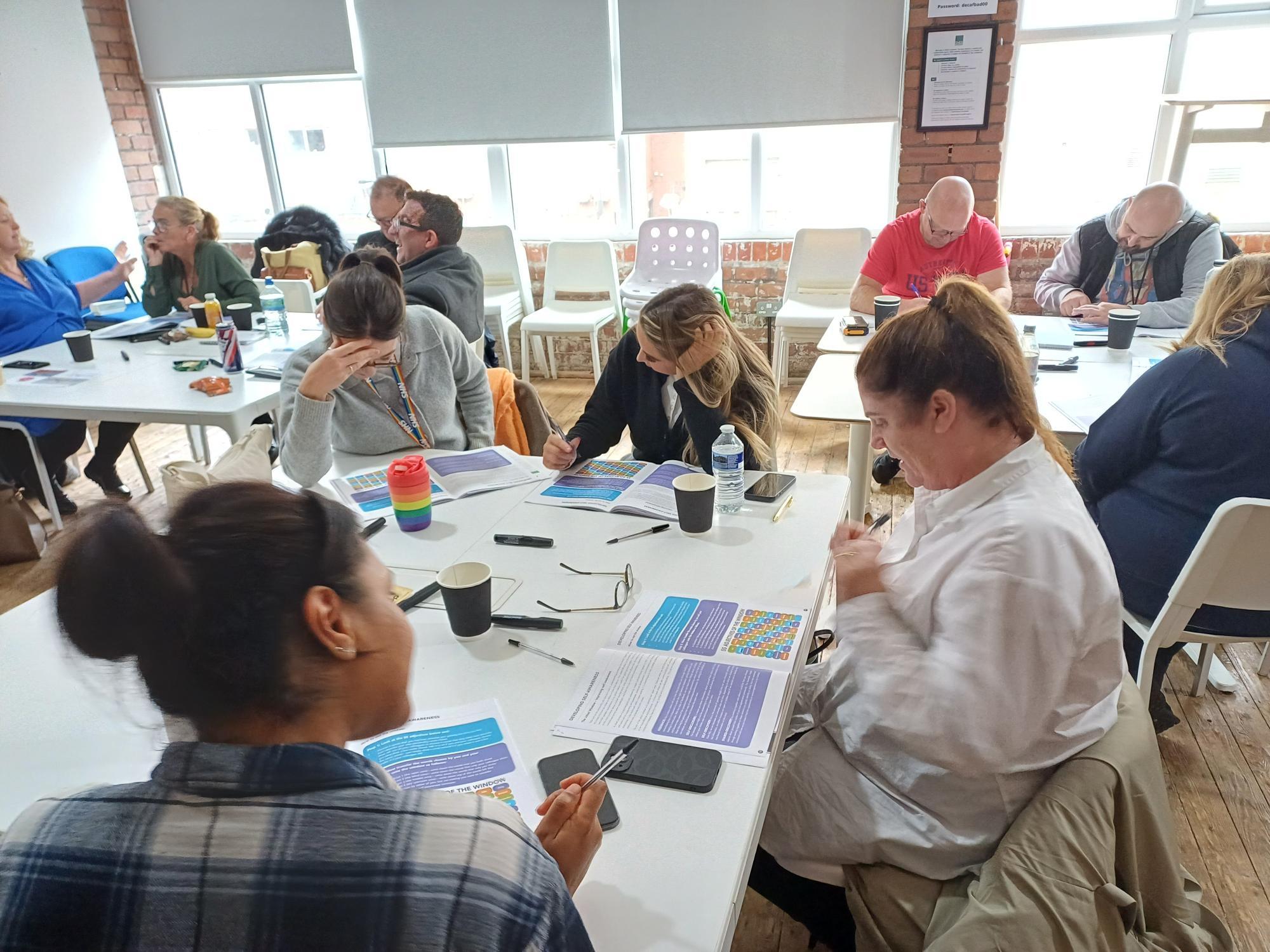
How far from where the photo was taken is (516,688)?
1.23 meters

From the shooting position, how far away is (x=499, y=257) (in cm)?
508

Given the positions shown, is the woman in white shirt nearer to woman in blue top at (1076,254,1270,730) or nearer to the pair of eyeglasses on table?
the pair of eyeglasses on table

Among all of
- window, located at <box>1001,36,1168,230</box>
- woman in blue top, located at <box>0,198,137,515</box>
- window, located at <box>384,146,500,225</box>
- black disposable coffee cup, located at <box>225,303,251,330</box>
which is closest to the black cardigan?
black disposable coffee cup, located at <box>225,303,251,330</box>

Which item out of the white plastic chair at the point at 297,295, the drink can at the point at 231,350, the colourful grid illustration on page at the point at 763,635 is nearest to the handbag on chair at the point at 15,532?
the drink can at the point at 231,350

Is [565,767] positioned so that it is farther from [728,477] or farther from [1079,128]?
[1079,128]

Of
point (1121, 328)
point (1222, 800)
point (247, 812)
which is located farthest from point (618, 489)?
point (1121, 328)

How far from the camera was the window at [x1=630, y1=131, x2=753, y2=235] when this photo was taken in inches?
199

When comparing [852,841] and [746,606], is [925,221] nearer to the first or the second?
[746,606]

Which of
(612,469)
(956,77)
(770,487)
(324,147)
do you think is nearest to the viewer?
(770,487)

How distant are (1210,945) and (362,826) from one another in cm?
117

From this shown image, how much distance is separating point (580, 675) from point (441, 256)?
2.42 m

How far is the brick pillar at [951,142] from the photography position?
4242mm

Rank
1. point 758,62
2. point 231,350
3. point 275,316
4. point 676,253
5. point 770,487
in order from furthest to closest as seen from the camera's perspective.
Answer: point 676,253 < point 758,62 < point 275,316 < point 231,350 < point 770,487

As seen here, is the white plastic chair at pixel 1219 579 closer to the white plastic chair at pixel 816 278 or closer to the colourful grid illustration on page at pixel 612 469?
the colourful grid illustration on page at pixel 612 469
